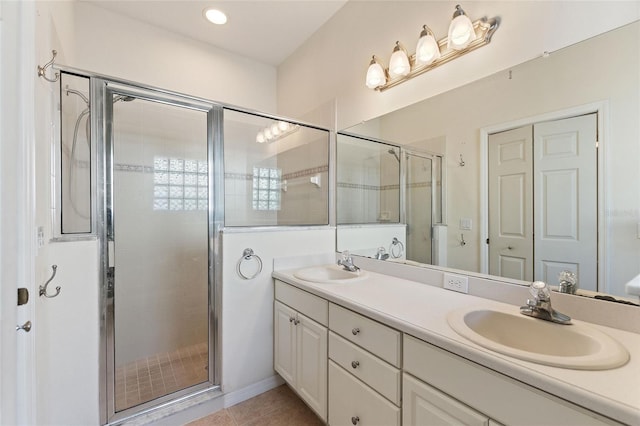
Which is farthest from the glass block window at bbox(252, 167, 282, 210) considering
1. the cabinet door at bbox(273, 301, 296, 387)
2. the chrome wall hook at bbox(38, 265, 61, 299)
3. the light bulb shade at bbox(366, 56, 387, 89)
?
the chrome wall hook at bbox(38, 265, 61, 299)

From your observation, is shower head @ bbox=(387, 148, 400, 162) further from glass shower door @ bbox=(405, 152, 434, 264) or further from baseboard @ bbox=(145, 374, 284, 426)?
baseboard @ bbox=(145, 374, 284, 426)

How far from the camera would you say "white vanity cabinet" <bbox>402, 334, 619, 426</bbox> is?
27.0 inches

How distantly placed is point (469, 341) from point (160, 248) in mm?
2267

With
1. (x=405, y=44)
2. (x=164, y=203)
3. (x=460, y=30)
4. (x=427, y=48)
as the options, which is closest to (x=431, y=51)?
(x=427, y=48)

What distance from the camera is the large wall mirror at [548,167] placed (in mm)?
995

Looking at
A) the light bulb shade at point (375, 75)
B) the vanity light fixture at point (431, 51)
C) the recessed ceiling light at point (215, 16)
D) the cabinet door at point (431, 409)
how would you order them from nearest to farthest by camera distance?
the cabinet door at point (431, 409)
the vanity light fixture at point (431, 51)
the light bulb shade at point (375, 75)
the recessed ceiling light at point (215, 16)

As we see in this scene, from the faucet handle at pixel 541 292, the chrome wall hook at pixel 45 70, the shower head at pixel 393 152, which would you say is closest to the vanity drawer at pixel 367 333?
the faucet handle at pixel 541 292

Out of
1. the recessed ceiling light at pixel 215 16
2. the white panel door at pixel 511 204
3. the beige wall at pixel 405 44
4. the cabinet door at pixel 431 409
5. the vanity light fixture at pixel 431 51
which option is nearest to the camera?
the cabinet door at pixel 431 409

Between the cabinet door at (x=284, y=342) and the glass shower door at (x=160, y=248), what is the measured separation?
46 cm

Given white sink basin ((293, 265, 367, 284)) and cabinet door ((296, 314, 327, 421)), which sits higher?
white sink basin ((293, 265, 367, 284))

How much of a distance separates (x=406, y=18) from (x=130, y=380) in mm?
2897

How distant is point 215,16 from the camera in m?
2.25

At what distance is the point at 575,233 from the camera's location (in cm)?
110

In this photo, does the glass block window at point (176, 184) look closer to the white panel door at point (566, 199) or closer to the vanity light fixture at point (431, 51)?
Answer: the vanity light fixture at point (431, 51)
